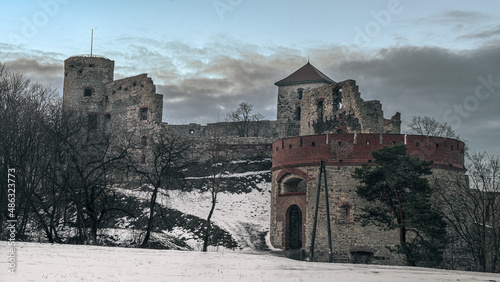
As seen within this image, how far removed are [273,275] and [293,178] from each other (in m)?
15.4

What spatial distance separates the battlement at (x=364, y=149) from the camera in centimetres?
2953

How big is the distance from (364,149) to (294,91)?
27439 millimetres

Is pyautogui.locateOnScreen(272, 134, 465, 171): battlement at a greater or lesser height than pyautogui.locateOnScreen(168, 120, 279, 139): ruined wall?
lesser

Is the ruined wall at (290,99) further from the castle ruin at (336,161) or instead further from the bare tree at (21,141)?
the bare tree at (21,141)

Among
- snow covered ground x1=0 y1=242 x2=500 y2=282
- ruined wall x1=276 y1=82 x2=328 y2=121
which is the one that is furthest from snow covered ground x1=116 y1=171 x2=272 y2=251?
ruined wall x1=276 y1=82 x2=328 y2=121

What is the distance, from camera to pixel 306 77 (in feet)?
187

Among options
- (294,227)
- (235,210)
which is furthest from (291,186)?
(235,210)

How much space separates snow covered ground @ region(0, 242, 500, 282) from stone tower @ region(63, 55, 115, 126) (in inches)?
1217

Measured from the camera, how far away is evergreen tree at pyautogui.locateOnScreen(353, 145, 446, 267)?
25047mm

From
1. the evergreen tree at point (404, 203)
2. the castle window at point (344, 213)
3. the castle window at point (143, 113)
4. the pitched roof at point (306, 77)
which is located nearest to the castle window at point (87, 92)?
the castle window at point (143, 113)

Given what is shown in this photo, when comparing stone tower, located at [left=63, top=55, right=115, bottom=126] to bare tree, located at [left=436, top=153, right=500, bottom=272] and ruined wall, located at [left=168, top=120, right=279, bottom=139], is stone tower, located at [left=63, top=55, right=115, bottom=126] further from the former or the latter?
bare tree, located at [left=436, top=153, right=500, bottom=272]

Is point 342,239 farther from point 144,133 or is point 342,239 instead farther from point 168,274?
point 144,133

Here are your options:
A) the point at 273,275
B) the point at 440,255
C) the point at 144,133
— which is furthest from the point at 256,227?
the point at 273,275

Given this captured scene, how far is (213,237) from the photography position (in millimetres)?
33531
